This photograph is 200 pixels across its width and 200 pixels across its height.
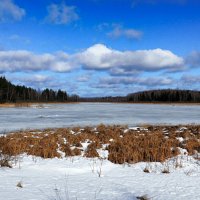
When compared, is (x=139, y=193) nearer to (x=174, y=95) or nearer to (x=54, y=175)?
(x=54, y=175)

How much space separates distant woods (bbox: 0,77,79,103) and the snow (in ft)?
298

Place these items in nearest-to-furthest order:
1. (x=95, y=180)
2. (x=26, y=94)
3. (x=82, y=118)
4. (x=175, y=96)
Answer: (x=95, y=180) < (x=82, y=118) < (x=26, y=94) < (x=175, y=96)

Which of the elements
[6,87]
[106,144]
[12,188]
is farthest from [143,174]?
[6,87]

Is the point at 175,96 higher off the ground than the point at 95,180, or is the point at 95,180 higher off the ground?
the point at 175,96

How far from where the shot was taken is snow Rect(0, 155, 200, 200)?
6129 mm

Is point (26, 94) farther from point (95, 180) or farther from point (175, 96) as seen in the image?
point (95, 180)

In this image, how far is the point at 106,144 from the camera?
1255cm

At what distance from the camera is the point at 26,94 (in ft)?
476

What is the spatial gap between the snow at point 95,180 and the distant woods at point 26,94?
90.8 m

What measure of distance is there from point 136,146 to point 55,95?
16149 cm

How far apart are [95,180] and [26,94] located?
141584 millimetres

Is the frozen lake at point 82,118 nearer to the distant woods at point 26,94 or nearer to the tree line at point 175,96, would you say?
the distant woods at point 26,94

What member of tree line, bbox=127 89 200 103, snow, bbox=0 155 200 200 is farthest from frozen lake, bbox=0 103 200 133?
tree line, bbox=127 89 200 103

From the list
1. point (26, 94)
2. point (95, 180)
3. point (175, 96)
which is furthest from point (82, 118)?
Result: point (175, 96)
